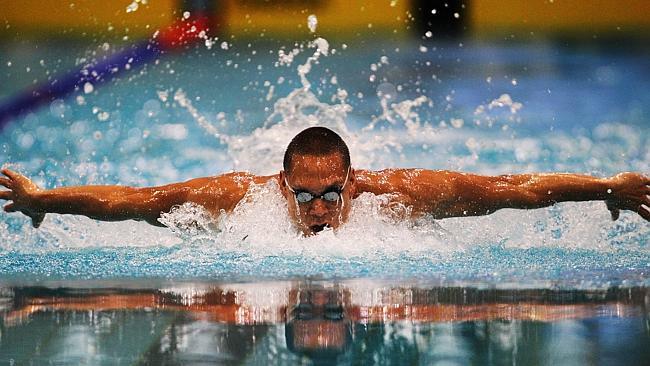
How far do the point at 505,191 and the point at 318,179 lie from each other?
29.4 inches

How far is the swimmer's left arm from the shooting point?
10.9 ft

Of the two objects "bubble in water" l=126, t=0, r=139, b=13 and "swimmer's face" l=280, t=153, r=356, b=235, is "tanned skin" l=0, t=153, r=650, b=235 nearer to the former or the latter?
"swimmer's face" l=280, t=153, r=356, b=235

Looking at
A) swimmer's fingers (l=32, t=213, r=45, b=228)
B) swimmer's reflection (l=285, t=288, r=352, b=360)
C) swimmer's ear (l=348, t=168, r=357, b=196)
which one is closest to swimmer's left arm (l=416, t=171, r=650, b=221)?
swimmer's ear (l=348, t=168, r=357, b=196)

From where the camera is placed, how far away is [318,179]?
3066mm

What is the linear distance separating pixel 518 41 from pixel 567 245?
3264 mm

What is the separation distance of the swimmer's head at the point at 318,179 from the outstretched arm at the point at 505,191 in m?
0.23

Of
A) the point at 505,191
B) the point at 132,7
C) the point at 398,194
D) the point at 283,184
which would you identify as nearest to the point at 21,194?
the point at 283,184

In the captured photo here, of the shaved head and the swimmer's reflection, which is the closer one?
the swimmer's reflection

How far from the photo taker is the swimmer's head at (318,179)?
3076 mm

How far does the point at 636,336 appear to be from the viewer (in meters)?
1.69

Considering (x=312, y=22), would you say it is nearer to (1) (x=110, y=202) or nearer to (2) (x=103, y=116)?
(2) (x=103, y=116)

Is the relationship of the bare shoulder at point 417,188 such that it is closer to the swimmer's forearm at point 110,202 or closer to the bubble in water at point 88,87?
the swimmer's forearm at point 110,202

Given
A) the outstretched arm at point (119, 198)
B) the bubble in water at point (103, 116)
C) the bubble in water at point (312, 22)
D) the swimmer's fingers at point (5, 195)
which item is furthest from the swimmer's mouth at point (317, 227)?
the bubble in water at point (103, 116)

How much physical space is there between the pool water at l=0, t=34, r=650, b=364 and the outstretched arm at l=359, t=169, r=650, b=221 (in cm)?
11
